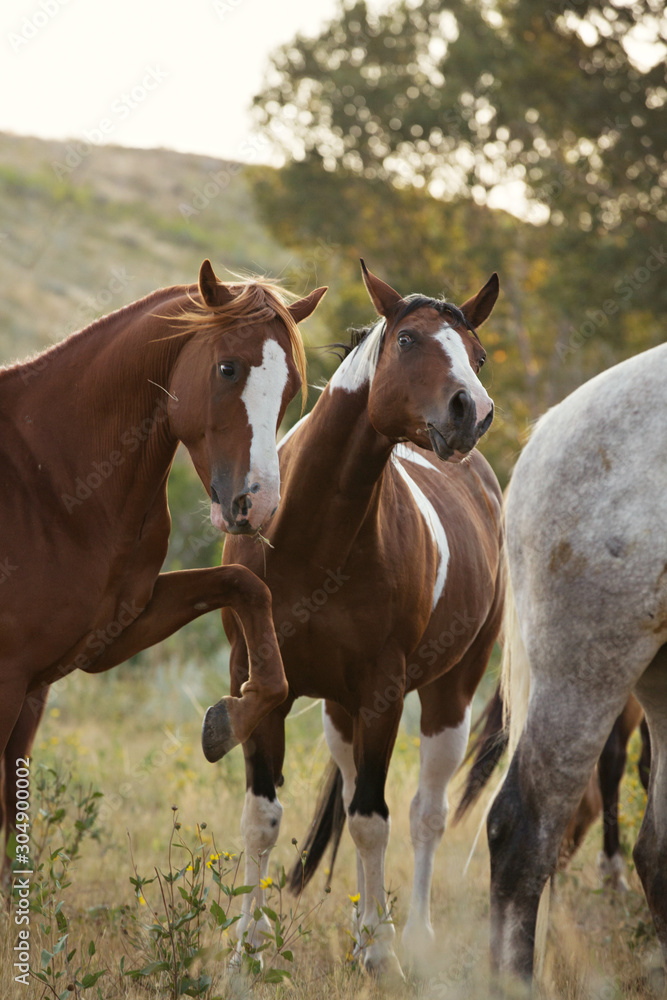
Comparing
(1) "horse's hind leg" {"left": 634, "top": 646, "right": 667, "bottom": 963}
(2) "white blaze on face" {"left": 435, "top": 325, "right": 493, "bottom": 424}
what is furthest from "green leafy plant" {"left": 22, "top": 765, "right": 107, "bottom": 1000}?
(2) "white blaze on face" {"left": 435, "top": 325, "right": 493, "bottom": 424}

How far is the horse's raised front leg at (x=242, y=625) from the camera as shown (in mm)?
2859

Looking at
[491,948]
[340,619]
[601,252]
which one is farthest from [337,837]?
[601,252]

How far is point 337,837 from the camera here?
466 centimetres

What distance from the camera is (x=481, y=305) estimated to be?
146 inches

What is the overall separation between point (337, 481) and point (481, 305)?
34.9 inches

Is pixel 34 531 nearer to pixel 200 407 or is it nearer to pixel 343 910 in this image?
pixel 200 407

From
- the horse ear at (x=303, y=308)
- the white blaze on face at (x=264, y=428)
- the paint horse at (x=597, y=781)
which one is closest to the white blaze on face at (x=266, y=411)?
the white blaze on face at (x=264, y=428)

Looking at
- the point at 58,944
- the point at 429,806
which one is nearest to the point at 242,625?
the point at 58,944

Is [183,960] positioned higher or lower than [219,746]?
lower

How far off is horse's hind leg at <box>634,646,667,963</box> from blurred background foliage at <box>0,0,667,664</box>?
483cm

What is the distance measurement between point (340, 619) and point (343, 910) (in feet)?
5.19

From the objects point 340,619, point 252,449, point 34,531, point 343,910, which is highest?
point 252,449

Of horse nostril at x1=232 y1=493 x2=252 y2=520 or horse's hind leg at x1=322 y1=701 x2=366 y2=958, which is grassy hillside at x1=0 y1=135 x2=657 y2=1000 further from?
horse nostril at x1=232 y1=493 x2=252 y2=520

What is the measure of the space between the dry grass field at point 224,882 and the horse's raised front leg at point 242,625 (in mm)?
460
